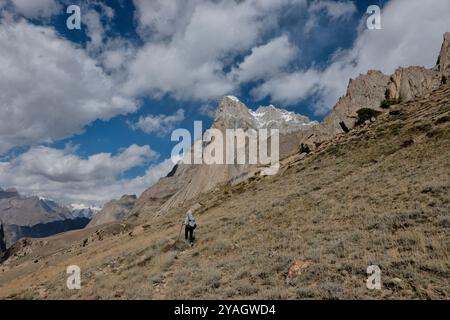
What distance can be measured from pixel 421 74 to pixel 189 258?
233 feet

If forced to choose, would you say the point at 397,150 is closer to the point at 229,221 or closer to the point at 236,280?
the point at 229,221

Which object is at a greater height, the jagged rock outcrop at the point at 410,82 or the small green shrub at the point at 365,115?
the jagged rock outcrop at the point at 410,82

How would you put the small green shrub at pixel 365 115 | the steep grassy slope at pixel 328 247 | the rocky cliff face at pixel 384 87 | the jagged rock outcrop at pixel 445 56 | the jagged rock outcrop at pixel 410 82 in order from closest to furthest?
the steep grassy slope at pixel 328 247 → the small green shrub at pixel 365 115 → the rocky cliff face at pixel 384 87 → the jagged rock outcrop at pixel 410 82 → the jagged rock outcrop at pixel 445 56

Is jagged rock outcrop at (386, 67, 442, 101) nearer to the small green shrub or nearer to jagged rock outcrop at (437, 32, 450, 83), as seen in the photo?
jagged rock outcrop at (437, 32, 450, 83)

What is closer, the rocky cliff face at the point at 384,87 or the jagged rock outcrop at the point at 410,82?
the rocky cliff face at the point at 384,87

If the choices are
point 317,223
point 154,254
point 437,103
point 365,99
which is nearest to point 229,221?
point 154,254

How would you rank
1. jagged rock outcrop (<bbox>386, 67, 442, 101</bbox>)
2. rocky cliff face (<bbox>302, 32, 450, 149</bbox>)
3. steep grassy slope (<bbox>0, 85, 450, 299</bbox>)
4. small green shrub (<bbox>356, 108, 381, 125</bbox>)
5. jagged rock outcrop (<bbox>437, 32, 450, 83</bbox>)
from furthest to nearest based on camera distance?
jagged rock outcrop (<bbox>437, 32, 450, 83</bbox>) < jagged rock outcrop (<bbox>386, 67, 442, 101</bbox>) < rocky cliff face (<bbox>302, 32, 450, 149</bbox>) < small green shrub (<bbox>356, 108, 381, 125</bbox>) < steep grassy slope (<bbox>0, 85, 450, 299</bbox>)

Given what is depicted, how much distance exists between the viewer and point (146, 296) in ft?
41.5

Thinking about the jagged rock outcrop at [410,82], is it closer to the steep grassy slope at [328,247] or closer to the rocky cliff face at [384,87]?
the rocky cliff face at [384,87]

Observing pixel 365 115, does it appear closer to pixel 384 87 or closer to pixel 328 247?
pixel 384 87

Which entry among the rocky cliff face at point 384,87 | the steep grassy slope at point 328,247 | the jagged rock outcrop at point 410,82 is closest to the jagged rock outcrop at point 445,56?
the rocky cliff face at point 384,87

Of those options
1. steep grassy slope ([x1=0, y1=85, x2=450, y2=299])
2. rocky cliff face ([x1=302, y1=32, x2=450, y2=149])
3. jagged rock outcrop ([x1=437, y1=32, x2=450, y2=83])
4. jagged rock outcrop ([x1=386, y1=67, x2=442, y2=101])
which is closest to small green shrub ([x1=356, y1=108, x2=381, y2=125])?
Result: rocky cliff face ([x1=302, y1=32, x2=450, y2=149])

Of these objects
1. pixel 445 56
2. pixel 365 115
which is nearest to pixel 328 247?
pixel 365 115

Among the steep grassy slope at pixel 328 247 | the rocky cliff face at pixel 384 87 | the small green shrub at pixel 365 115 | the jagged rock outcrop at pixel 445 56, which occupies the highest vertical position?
the jagged rock outcrop at pixel 445 56
